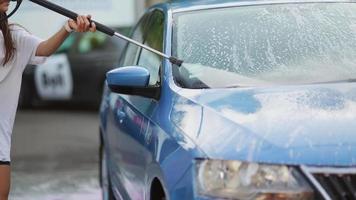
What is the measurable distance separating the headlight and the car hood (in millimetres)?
35

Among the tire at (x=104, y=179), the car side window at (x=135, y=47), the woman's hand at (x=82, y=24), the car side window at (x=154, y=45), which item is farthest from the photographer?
the tire at (x=104, y=179)

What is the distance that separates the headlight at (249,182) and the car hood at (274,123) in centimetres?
3

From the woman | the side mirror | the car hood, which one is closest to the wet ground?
the woman

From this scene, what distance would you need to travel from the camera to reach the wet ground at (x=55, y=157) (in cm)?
705

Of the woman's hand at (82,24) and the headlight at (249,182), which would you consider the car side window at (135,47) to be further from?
the headlight at (249,182)

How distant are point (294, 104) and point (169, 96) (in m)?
0.69

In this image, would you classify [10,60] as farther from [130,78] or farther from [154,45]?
[154,45]

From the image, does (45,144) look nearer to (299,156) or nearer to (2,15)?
(2,15)

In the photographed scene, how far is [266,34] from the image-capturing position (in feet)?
14.9

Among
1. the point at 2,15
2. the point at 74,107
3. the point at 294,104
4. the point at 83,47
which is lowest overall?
the point at 74,107

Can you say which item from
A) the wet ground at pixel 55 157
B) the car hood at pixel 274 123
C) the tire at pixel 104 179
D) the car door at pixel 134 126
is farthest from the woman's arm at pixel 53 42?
the wet ground at pixel 55 157

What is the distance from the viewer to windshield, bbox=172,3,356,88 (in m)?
4.16

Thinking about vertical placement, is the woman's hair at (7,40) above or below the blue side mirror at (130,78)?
above

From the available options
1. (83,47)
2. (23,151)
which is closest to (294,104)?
(23,151)
